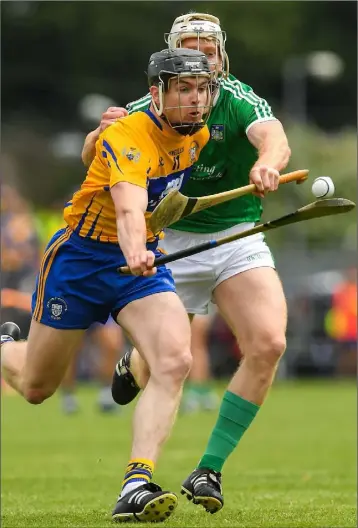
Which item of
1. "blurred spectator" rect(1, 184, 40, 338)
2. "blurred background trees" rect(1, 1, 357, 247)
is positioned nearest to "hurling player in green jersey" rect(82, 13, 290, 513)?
"blurred spectator" rect(1, 184, 40, 338)

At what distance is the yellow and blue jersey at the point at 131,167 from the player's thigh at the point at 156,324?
0.35 meters

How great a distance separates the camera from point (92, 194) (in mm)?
6586

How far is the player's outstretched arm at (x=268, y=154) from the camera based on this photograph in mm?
6199

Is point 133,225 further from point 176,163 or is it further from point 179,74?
point 179,74

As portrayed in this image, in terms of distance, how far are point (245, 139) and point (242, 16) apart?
43844mm

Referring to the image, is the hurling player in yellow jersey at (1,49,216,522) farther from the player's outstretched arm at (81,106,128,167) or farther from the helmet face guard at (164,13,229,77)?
the helmet face guard at (164,13,229,77)

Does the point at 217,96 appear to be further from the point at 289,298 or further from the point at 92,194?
the point at 289,298

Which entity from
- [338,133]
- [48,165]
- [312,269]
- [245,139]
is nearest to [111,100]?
[48,165]

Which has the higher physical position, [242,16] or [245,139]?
[242,16]

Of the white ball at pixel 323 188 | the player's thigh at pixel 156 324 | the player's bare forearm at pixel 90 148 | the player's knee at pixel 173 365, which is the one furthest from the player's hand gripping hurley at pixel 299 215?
the player's bare forearm at pixel 90 148

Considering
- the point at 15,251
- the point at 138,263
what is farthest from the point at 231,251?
the point at 15,251

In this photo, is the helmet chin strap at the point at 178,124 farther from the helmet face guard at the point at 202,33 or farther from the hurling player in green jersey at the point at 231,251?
the helmet face guard at the point at 202,33

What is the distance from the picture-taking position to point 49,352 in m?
6.88

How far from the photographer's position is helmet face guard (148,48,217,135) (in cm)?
628
